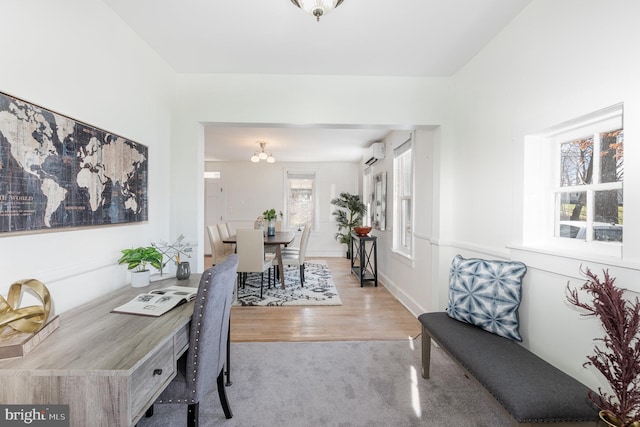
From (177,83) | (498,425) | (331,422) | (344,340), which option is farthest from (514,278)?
(177,83)

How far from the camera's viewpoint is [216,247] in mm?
4469

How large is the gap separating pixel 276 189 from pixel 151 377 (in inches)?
246

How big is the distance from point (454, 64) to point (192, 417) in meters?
3.10

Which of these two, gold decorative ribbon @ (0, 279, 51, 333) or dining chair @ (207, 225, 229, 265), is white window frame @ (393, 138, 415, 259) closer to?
dining chair @ (207, 225, 229, 265)

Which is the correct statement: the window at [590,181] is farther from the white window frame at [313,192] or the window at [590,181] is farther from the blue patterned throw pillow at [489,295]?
the white window frame at [313,192]

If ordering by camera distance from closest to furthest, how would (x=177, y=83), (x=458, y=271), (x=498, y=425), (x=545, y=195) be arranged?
(x=498, y=425), (x=545, y=195), (x=458, y=271), (x=177, y=83)

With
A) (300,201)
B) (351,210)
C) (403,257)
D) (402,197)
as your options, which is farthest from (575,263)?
(300,201)

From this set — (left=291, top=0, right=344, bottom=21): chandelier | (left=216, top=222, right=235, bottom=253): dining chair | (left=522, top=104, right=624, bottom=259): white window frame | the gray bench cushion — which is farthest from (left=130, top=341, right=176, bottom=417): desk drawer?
(left=216, top=222, right=235, bottom=253): dining chair

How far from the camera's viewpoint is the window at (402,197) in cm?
395

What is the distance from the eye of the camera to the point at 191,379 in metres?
1.37

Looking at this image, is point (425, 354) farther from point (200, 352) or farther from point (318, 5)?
point (318, 5)

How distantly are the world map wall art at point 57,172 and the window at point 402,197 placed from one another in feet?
10.3

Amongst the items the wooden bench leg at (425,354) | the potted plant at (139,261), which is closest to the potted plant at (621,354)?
the wooden bench leg at (425,354)

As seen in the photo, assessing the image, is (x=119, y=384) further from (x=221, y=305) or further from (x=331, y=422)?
(x=331, y=422)
